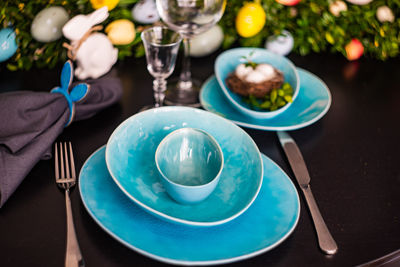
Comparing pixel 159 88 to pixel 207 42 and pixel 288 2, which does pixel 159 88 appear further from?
pixel 288 2

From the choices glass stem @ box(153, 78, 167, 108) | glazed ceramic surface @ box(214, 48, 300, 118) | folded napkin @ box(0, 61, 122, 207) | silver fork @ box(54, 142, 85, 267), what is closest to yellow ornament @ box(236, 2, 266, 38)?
glazed ceramic surface @ box(214, 48, 300, 118)

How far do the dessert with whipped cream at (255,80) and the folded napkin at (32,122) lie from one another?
27 centimetres

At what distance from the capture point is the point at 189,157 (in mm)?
578

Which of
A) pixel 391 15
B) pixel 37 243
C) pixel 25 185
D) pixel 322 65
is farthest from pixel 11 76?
pixel 391 15

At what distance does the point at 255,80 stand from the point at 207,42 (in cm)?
21

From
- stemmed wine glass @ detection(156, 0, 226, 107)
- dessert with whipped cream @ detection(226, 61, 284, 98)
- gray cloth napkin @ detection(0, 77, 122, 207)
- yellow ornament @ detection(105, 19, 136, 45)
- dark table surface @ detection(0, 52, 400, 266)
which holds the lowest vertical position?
dark table surface @ detection(0, 52, 400, 266)

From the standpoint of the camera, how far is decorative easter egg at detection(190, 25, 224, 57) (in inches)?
35.8

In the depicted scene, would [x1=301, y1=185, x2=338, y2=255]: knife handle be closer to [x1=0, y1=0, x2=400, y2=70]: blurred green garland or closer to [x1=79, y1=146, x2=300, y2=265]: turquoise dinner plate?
[x1=79, y1=146, x2=300, y2=265]: turquoise dinner plate

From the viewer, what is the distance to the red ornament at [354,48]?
0.96m

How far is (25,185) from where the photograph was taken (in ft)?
1.88

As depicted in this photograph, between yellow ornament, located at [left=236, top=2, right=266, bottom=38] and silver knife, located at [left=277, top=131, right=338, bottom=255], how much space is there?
0.30 m

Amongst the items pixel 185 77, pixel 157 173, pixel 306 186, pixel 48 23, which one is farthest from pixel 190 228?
pixel 48 23

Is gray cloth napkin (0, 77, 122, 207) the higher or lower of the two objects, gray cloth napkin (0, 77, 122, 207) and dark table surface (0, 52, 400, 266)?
the higher

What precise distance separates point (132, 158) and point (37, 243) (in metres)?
0.17
